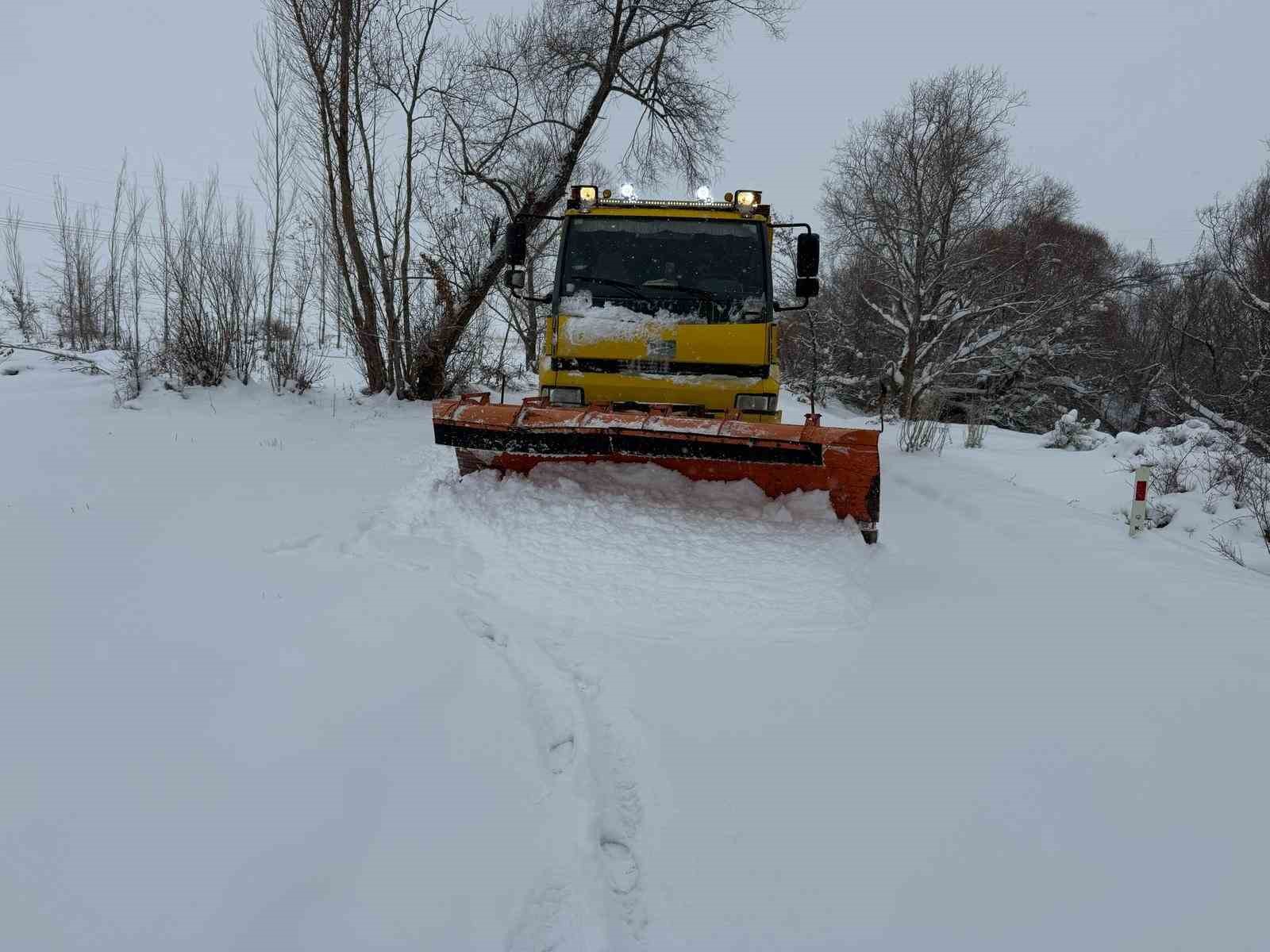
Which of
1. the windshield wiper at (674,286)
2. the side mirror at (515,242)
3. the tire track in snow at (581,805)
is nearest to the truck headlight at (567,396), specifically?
the windshield wiper at (674,286)

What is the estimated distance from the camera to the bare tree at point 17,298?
13.7 metres

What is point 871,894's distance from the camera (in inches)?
71.6

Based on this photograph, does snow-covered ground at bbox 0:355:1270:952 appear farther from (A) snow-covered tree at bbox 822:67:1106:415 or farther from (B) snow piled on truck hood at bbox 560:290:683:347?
(A) snow-covered tree at bbox 822:67:1106:415

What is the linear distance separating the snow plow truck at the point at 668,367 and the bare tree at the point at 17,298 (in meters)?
12.6

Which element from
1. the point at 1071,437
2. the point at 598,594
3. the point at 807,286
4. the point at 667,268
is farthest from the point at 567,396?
the point at 1071,437

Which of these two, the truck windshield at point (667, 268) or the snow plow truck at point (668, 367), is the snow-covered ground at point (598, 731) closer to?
the snow plow truck at point (668, 367)

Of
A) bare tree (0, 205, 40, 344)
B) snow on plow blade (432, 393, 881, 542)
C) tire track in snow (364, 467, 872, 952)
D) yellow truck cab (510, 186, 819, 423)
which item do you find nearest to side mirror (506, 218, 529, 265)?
yellow truck cab (510, 186, 819, 423)

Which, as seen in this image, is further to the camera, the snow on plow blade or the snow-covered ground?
the snow on plow blade

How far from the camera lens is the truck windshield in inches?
211

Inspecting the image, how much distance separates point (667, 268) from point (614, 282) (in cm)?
47

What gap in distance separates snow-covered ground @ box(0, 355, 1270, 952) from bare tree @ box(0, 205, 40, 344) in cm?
1298

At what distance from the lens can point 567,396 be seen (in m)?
5.30

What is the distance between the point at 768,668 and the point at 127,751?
92.6 inches

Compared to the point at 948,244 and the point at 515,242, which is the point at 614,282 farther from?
the point at 948,244
